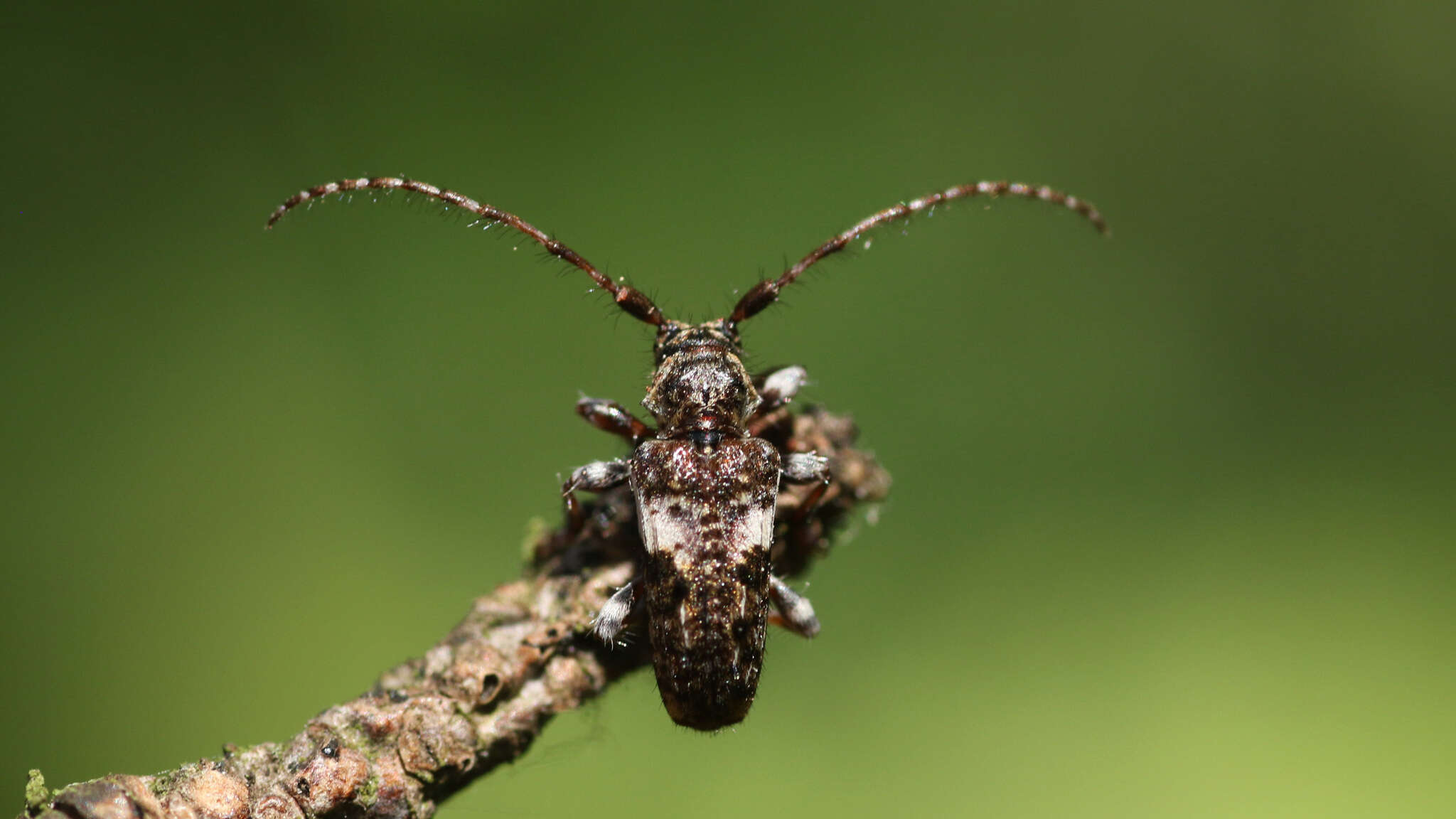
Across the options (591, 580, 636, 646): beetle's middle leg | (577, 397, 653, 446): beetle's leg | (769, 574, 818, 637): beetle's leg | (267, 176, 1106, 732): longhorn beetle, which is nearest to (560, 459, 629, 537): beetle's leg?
(267, 176, 1106, 732): longhorn beetle

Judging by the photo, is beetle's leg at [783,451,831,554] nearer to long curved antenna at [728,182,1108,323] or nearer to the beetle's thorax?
the beetle's thorax

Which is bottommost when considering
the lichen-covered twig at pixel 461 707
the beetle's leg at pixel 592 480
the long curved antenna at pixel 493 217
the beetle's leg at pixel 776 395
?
the lichen-covered twig at pixel 461 707

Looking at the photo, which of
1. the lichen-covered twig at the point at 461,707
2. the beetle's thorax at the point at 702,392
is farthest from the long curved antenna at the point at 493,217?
the lichen-covered twig at the point at 461,707

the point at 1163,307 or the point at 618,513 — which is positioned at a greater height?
the point at 1163,307

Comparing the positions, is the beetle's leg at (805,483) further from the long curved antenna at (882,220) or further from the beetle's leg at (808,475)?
→ the long curved antenna at (882,220)

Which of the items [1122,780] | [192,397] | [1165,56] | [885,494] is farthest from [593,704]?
[1165,56]

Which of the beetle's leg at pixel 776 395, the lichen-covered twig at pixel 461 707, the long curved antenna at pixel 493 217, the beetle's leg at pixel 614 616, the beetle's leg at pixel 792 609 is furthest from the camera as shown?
the beetle's leg at pixel 776 395

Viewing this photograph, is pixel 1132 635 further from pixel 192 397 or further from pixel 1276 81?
pixel 192 397
